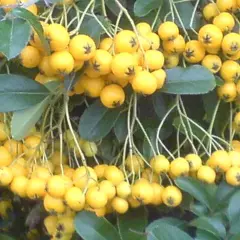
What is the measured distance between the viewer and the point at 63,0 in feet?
2.93

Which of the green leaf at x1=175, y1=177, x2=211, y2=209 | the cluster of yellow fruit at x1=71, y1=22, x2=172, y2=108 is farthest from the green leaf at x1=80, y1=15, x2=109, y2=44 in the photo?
the green leaf at x1=175, y1=177, x2=211, y2=209

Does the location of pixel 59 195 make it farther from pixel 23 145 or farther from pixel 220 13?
pixel 220 13

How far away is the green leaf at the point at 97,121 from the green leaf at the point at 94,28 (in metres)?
0.12

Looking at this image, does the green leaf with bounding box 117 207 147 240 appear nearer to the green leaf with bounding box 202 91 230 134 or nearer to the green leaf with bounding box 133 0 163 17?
the green leaf with bounding box 202 91 230 134

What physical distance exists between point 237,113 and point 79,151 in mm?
250

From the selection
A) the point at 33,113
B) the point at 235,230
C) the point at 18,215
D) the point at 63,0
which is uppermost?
the point at 63,0

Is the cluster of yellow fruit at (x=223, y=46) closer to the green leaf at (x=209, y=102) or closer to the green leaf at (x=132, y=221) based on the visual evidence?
the green leaf at (x=209, y=102)

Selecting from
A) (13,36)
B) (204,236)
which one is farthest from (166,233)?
(13,36)

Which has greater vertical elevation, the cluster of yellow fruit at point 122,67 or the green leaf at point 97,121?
the cluster of yellow fruit at point 122,67

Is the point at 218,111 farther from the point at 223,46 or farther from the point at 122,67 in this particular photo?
the point at 122,67

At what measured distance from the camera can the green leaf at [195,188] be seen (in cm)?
89

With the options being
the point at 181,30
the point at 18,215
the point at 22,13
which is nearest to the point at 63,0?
the point at 22,13

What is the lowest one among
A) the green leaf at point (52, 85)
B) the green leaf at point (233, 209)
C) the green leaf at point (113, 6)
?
the green leaf at point (233, 209)

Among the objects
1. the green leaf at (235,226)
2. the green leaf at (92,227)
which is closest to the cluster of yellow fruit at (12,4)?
the green leaf at (92,227)
